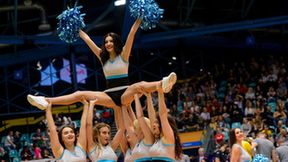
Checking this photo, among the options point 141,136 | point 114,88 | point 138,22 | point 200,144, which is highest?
point 138,22

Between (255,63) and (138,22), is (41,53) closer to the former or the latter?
(255,63)

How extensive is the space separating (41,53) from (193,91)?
16.9 ft

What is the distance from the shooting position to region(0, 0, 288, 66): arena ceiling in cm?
1692

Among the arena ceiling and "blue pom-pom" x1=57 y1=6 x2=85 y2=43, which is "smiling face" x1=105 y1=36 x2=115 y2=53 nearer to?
"blue pom-pom" x1=57 y1=6 x2=85 y2=43

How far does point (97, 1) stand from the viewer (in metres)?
18.2

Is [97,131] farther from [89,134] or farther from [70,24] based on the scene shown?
[70,24]

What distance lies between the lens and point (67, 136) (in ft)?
16.6

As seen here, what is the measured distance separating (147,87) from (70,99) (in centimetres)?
74

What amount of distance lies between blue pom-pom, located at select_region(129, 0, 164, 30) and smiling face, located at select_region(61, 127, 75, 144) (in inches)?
49.7

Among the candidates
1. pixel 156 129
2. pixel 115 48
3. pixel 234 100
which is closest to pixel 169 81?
pixel 156 129

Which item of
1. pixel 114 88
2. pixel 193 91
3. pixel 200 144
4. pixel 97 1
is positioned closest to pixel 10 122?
pixel 97 1

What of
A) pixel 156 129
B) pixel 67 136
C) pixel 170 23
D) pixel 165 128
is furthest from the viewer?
pixel 170 23

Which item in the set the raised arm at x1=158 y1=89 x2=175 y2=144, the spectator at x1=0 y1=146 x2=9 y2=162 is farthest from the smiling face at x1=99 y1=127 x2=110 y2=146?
the spectator at x1=0 y1=146 x2=9 y2=162

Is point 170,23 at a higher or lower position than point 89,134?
higher
